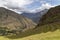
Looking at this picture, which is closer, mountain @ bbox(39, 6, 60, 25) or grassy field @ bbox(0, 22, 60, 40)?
grassy field @ bbox(0, 22, 60, 40)

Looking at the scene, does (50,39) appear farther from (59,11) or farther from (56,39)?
(59,11)

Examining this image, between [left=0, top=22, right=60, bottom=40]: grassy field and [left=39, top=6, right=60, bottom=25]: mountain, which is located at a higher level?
[left=39, top=6, right=60, bottom=25]: mountain

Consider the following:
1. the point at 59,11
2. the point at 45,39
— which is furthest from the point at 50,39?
the point at 59,11

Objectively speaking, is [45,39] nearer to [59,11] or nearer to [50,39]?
[50,39]

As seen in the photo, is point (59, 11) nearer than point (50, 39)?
No

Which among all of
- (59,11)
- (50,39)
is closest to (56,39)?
(50,39)

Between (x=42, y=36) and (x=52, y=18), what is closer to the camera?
(x=42, y=36)

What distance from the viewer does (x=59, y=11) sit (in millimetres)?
171625

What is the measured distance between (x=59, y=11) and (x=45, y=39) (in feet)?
352

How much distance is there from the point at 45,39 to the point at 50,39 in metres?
1.90

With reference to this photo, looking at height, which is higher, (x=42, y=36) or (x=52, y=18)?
(x=52, y=18)

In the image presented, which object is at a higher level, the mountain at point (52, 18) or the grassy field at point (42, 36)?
the mountain at point (52, 18)

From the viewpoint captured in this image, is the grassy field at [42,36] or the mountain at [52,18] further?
the mountain at [52,18]

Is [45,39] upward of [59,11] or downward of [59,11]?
→ downward
